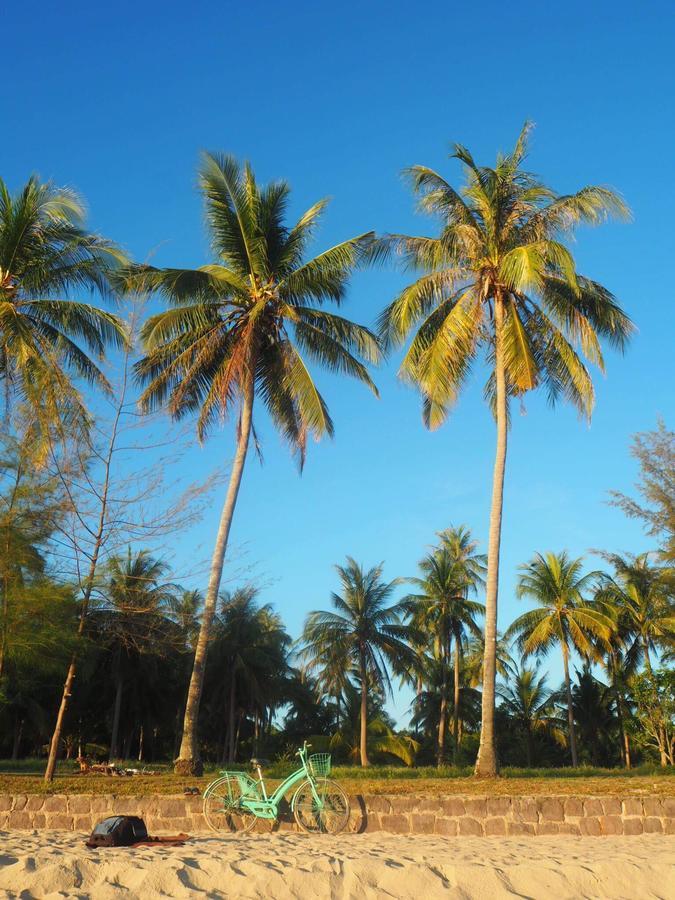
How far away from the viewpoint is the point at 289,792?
10.4 metres

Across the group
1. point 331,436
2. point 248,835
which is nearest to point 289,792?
point 248,835

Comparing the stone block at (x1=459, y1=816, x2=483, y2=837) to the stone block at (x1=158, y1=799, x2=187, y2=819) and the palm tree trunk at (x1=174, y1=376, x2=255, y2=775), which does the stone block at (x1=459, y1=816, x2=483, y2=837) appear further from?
the palm tree trunk at (x1=174, y1=376, x2=255, y2=775)

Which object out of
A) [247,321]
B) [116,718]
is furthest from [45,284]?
[116,718]

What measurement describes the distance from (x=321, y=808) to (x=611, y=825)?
13.7ft

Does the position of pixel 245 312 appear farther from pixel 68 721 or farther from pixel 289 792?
pixel 68 721

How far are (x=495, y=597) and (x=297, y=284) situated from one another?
8663 mm

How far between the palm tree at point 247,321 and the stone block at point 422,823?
30.4 ft

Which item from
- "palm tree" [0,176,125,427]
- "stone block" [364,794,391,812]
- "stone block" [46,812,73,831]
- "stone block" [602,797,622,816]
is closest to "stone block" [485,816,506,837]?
"stone block" [364,794,391,812]

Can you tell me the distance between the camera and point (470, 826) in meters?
10.7

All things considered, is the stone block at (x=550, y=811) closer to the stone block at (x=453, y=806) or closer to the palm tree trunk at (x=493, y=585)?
the stone block at (x=453, y=806)

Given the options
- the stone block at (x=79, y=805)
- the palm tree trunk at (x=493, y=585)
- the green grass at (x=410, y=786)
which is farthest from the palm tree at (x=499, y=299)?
the stone block at (x=79, y=805)

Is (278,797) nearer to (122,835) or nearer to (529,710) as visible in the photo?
(122,835)

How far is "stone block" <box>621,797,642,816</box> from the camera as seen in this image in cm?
1116

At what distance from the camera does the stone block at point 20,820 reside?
10469 mm
